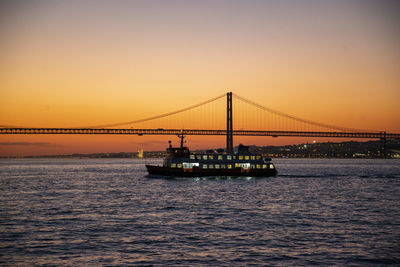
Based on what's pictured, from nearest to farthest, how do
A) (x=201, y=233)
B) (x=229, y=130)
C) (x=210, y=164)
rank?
(x=201, y=233) → (x=210, y=164) → (x=229, y=130)

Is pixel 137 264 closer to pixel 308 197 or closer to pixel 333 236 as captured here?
pixel 333 236

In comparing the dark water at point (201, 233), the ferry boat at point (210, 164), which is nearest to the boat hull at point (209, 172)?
the ferry boat at point (210, 164)

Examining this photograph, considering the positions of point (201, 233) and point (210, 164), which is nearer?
point (201, 233)

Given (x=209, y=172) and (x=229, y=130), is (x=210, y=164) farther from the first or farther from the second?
(x=229, y=130)

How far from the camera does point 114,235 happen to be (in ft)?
84.6

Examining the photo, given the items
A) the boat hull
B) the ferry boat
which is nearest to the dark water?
the boat hull

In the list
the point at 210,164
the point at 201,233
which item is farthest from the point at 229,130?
the point at 201,233

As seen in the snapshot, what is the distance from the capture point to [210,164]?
81312mm

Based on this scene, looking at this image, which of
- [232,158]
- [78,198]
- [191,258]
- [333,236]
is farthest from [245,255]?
[232,158]

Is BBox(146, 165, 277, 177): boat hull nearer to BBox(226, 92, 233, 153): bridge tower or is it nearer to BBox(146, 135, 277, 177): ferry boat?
BBox(146, 135, 277, 177): ferry boat

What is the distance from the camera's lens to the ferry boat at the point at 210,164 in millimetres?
79438

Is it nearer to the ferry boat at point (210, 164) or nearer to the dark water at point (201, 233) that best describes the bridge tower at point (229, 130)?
the ferry boat at point (210, 164)

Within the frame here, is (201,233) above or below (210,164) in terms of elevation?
below

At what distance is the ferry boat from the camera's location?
79438mm
